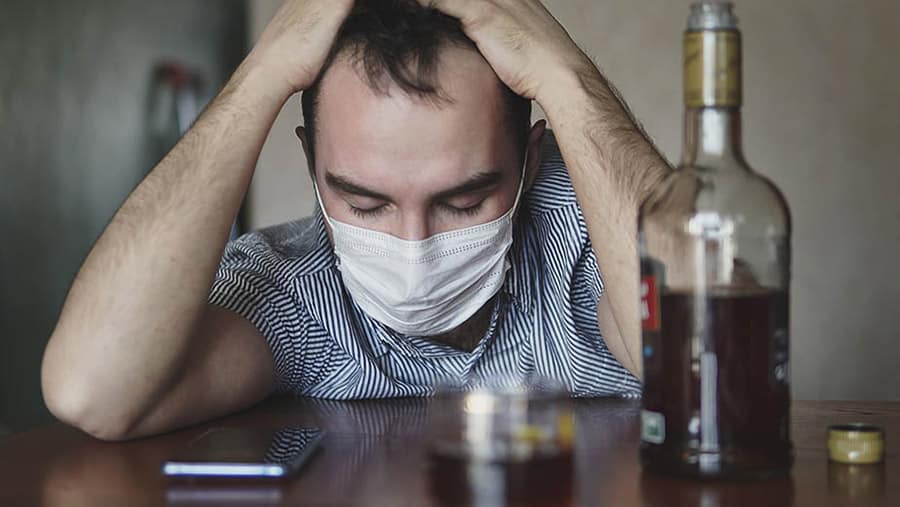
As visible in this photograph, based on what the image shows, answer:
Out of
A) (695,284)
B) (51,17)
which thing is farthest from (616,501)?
(51,17)

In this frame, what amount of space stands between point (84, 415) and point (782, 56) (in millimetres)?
2604

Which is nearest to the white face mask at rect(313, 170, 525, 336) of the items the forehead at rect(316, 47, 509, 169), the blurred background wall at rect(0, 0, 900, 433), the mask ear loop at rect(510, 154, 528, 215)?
the mask ear loop at rect(510, 154, 528, 215)

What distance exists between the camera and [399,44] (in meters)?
1.42

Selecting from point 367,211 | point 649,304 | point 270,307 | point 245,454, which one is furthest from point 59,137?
point 649,304

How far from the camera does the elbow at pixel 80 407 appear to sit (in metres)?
1.14

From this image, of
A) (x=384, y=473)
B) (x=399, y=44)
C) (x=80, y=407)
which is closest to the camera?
(x=384, y=473)

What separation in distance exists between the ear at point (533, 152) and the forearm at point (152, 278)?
0.40m

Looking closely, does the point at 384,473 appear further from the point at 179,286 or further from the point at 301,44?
the point at 301,44

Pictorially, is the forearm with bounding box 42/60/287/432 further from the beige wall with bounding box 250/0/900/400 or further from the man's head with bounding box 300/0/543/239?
the beige wall with bounding box 250/0/900/400

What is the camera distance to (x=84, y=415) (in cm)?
116

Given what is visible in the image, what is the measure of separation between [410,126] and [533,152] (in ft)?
0.94

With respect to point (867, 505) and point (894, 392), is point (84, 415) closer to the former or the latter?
point (867, 505)

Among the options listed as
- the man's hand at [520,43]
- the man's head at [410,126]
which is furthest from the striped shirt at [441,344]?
the man's hand at [520,43]

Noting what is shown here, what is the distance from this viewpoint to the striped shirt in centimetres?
149
